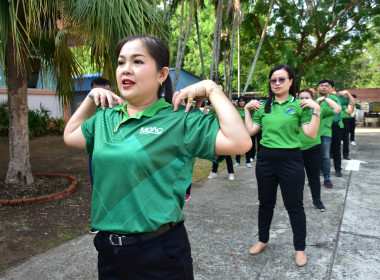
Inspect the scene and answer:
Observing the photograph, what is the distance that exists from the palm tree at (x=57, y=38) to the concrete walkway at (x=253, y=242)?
8.31 feet

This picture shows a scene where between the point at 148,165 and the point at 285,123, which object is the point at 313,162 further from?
the point at 148,165

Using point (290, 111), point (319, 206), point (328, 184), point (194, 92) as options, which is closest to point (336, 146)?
point (328, 184)

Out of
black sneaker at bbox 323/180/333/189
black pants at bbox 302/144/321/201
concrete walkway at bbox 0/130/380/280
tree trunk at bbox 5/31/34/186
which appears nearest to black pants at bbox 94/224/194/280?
concrete walkway at bbox 0/130/380/280

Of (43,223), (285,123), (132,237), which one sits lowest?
(43,223)

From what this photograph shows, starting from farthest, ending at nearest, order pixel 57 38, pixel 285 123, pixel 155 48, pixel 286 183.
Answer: pixel 57 38, pixel 285 123, pixel 286 183, pixel 155 48

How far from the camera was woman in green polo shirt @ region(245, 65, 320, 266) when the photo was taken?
119 inches

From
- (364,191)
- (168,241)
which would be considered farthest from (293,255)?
(364,191)

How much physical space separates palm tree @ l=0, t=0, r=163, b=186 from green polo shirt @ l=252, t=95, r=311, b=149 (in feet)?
8.62

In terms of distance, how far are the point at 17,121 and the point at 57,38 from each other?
1.76 metres

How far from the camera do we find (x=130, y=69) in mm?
1474

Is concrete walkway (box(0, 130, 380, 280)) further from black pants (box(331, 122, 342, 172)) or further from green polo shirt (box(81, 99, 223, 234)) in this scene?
green polo shirt (box(81, 99, 223, 234))

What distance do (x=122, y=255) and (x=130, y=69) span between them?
2.86ft

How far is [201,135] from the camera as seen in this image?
1.41 metres

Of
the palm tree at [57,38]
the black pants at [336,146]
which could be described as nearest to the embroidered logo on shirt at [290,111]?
the palm tree at [57,38]
